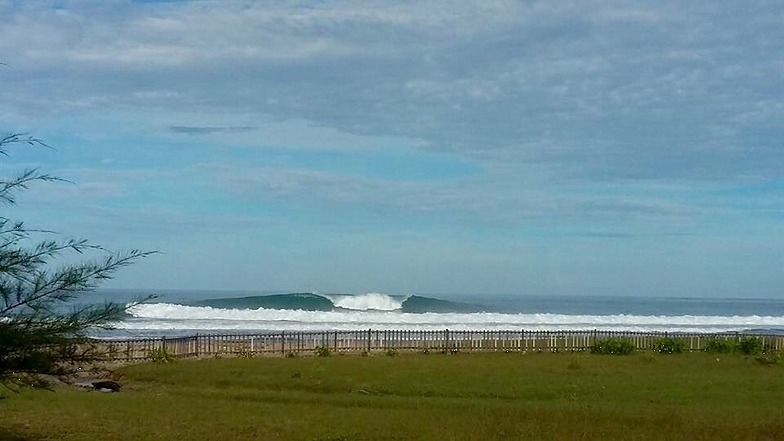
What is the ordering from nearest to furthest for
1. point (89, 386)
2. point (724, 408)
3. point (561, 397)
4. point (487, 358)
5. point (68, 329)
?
point (68, 329), point (724, 408), point (561, 397), point (89, 386), point (487, 358)

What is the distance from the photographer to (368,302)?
111312 mm

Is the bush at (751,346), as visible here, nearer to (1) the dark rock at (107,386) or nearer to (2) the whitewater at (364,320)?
(1) the dark rock at (107,386)

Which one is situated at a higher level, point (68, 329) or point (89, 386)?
point (68, 329)

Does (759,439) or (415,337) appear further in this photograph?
(415,337)

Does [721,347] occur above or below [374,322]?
above

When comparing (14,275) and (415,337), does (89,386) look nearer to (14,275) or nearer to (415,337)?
(14,275)

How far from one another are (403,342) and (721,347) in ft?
45.2

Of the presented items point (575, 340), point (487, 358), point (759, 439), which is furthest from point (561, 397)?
point (575, 340)

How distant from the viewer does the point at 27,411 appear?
1752 centimetres

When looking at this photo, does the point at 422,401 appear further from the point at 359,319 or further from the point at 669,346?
the point at 359,319

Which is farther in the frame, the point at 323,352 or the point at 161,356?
the point at 323,352

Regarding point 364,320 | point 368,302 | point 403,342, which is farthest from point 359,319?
point 403,342

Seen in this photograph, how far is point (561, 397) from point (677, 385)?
168 inches

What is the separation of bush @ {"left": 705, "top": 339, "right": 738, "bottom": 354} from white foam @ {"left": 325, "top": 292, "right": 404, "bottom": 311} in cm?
7140
